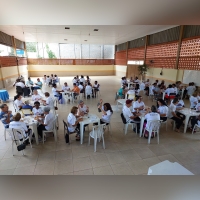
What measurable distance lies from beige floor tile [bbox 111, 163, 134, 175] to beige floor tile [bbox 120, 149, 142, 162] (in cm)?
22

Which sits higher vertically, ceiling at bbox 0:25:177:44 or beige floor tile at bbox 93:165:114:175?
ceiling at bbox 0:25:177:44

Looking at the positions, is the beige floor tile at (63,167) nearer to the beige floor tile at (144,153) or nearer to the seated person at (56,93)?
the beige floor tile at (144,153)

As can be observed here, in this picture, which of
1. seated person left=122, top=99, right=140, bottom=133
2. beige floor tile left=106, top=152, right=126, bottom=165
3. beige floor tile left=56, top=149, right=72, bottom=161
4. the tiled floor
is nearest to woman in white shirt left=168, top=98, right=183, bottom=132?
the tiled floor

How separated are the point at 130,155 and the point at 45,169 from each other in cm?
198

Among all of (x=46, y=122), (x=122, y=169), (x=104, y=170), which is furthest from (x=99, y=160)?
(x=46, y=122)

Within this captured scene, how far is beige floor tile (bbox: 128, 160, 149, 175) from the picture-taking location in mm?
3039

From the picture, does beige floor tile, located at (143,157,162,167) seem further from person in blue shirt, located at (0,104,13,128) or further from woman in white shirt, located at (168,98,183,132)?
person in blue shirt, located at (0,104,13,128)

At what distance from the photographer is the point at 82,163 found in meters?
3.25

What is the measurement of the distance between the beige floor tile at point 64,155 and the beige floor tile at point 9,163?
0.90 metres

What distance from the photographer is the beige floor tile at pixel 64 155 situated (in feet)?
11.2

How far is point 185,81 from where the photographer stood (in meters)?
9.22
